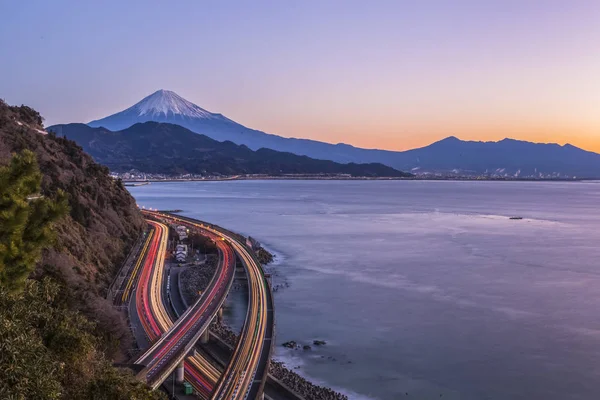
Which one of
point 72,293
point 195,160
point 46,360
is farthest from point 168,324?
point 195,160

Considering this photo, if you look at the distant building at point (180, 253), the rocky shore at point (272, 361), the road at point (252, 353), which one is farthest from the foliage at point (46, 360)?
the distant building at point (180, 253)

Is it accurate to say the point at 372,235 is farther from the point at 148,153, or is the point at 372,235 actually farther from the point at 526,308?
the point at 148,153

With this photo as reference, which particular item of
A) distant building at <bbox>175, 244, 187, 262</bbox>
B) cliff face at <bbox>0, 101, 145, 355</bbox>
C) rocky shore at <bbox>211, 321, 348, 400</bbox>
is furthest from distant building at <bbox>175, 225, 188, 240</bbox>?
rocky shore at <bbox>211, 321, 348, 400</bbox>

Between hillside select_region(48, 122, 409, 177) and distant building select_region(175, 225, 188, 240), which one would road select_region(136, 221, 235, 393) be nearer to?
distant building select_region(175, 225, 188, 240)

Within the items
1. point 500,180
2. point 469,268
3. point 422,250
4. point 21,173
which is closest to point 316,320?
point 469,268

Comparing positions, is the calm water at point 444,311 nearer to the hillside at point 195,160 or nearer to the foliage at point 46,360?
the foliage at point 46,360

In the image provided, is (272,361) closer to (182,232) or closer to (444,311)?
(444,311)

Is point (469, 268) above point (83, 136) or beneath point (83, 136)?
beneath
